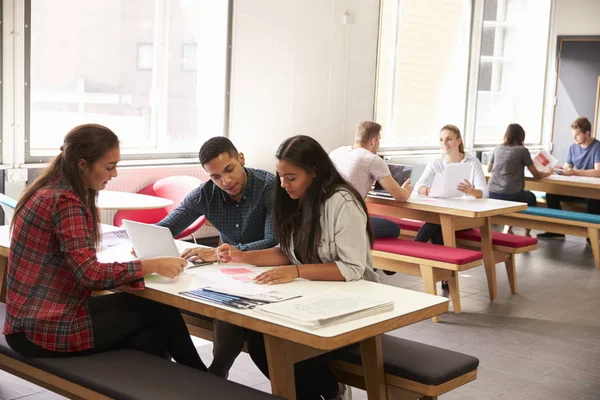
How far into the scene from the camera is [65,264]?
274 centimetres

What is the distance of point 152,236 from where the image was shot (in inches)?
117

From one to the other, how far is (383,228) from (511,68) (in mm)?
6979

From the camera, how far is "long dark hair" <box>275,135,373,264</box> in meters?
3.07

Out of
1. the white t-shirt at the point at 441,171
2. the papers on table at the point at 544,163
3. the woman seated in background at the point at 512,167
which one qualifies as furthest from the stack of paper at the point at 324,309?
the papers on table at the point at 544,163

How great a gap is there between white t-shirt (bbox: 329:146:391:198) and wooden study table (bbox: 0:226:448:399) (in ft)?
8.83

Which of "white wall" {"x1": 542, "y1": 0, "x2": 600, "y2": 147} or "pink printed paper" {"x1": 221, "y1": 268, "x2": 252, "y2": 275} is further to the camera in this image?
"white wall" {"x1": 542, "y1": 0, "x2": 600, "y2": 147}

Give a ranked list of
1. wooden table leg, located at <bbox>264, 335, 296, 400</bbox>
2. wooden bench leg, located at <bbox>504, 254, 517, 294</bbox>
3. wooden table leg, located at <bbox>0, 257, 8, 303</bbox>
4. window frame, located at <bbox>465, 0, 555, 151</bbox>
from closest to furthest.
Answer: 1. wooden table leg, located at <bbox>264, 335, 296, 400</bbox>
2. wooden table leg, located at <bbox>0, 257, 8, 303</bbox>
3. wooden bench leg, located at <bbox>504, 254, 517, 294</bbox>
4. window frame, located at <bbox>465, 0, 555, 151</bbox>

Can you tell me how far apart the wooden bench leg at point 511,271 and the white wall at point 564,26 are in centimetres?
671

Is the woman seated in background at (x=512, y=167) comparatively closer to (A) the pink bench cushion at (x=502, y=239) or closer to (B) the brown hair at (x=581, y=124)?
(B) the brown hair at (x=581, y=124)

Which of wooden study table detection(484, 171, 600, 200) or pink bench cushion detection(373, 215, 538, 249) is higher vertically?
wooden study table detection(484, 171, 600, 200)

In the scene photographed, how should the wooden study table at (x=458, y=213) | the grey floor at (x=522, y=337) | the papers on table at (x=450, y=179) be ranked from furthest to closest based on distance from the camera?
the papers on table at (x=450, y=179)
the wooden study table at (x=458, y=213)
the grey floor at (x=522, y=337)

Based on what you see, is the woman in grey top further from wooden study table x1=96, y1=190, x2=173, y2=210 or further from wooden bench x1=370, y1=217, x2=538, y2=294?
wooden study table x1=96, y1=190, x2=173, y2=210

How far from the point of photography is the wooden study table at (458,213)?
18.1 feet

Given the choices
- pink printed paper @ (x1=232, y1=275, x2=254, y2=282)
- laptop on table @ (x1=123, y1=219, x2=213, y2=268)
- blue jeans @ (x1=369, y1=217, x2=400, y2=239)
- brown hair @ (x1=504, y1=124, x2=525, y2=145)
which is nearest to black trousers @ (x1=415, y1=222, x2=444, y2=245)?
blue jeans @ (x1=369, y1=217, x2=400, y2=239)
